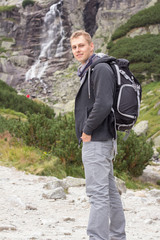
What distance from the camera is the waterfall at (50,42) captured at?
154ft

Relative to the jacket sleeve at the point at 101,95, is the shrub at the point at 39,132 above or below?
below

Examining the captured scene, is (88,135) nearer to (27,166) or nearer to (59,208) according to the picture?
(59,208)

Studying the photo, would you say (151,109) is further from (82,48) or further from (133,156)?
(82,48)

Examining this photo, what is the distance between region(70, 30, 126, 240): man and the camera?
239 cm

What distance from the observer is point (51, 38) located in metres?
50.1

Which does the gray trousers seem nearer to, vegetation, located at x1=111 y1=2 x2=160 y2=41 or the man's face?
the man's face

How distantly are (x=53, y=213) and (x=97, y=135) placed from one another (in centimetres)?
186

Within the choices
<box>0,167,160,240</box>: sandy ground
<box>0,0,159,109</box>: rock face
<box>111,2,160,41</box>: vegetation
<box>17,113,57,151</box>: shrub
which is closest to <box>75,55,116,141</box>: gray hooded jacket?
<box>0,167,160,240</box>: sandy ground

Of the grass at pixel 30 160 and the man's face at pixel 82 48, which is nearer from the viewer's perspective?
the man's face at pixel 82 48

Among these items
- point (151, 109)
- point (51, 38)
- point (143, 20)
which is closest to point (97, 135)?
point (151, 109)

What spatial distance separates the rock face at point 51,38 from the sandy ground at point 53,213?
32.5 meters

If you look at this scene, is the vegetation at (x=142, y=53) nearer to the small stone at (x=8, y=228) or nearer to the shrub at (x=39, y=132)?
the shrub at (x=39, y=132)

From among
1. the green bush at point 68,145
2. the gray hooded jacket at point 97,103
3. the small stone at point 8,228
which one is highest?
the gray hooded jacket at point 97,103

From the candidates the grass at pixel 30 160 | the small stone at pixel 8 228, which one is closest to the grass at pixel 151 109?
the grass at pixel 30 160
